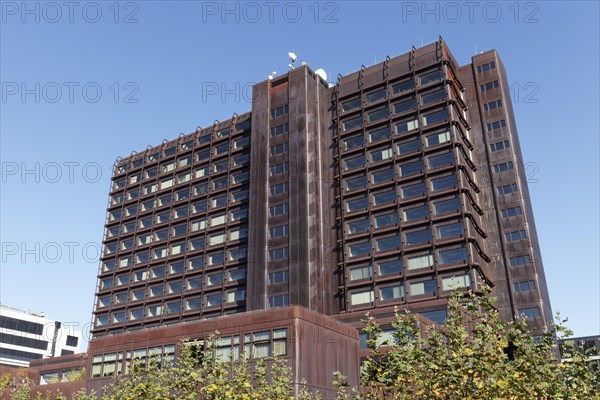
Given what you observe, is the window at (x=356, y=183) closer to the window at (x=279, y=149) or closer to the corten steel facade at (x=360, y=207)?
the corten steel facade at (x=360, y=207)

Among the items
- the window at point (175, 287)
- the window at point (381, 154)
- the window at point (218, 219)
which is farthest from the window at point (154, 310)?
the window at point (381, 154)

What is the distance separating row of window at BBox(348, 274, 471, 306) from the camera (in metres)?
66.1

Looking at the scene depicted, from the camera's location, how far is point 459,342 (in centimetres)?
1588

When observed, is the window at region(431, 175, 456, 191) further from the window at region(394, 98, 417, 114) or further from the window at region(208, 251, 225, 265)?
the window at region(208, 251, 225, 265)

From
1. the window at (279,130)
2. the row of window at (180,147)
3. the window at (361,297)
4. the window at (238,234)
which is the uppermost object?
the row of window at (180,147)

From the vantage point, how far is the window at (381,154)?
252 feet

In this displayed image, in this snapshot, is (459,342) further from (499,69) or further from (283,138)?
(499,69)

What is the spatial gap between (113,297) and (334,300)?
1696 inches

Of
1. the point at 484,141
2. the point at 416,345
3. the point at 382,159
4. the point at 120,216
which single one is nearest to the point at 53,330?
the point at 120,216

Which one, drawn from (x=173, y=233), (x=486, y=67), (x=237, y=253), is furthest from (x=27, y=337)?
(x=486, y=67)

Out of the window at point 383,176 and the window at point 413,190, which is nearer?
the window at point 413,190

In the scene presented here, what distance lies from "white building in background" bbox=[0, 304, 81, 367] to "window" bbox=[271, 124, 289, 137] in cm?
9135

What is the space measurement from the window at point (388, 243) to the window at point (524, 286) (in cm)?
1526

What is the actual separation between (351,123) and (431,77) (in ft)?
41.5
